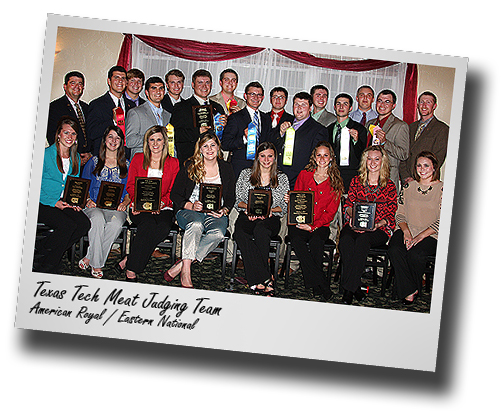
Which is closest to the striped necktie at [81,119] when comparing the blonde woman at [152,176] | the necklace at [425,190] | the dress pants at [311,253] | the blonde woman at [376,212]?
the blonde woman at [152,176]

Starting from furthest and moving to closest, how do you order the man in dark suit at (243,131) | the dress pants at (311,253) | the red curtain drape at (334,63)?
the man in dark suit at (243,131) → the dress pants at (311,253) → the red curtain drape at (334,63)

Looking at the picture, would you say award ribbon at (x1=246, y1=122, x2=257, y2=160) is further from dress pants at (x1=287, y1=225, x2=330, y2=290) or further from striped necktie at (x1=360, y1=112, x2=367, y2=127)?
striped necktie at (x1=360, y1=112, x2=367, y2=127)

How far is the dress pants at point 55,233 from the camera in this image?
4227 millimetres

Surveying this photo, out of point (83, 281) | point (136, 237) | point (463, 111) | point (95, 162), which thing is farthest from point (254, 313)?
point (463, 111)

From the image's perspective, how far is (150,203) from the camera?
4.33 meters

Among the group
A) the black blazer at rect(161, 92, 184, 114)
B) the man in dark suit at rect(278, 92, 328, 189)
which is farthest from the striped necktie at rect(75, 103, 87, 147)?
the man in dark suit at rect(278, 92, 328, 189)

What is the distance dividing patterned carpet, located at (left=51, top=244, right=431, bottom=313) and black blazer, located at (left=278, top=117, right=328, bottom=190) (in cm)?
90

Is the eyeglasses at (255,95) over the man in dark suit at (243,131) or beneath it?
over

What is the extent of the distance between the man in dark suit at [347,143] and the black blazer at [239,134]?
0.54 m

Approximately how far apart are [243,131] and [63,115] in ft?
4.96

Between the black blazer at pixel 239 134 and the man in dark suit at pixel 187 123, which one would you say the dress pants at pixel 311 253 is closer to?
the black blazer at pixel 239 134

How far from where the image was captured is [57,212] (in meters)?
4.24

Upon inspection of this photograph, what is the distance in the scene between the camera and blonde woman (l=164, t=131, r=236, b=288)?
4281 millimetres

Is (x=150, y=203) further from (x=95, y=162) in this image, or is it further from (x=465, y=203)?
(x=465, y=203)
